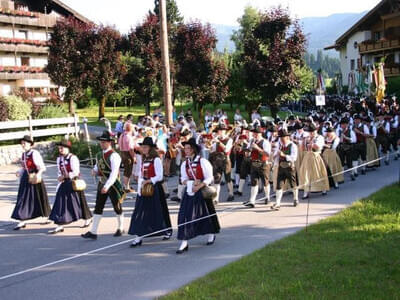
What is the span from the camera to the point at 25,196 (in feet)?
33.8

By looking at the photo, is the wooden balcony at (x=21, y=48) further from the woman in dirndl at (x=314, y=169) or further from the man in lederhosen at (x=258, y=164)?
the man in lederhosen at (x=258, y=164)

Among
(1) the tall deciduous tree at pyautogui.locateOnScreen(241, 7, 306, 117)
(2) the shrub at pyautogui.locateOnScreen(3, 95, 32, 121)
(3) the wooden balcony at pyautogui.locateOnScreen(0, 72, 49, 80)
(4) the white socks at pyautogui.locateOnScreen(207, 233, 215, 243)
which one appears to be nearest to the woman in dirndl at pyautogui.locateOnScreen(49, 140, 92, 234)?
(4) the white socks at pyautogui.locateOnScreen(207, 233, 215, 243)

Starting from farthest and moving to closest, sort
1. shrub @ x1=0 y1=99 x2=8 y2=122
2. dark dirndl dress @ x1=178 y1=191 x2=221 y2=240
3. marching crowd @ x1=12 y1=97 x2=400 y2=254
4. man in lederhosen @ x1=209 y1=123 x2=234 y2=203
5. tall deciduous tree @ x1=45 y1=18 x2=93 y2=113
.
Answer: tall deciduous tree @ x1=45 y1=18 x2=93 y2=113 → shrub @ x1=0 y1=99 x2=8 y2=122 → man in lederhosen @ x1=209 y1=123 x2=234 y2=203 → marching crowd @ x1=12 y1=97 x2=400 y2=254 → dark dirndl dress @ x1=178 y1=191 x2=221 y2=240

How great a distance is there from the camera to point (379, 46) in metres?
45.8

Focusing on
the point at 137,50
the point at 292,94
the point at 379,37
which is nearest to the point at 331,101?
the point at 292,94

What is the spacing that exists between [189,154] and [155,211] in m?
1.15

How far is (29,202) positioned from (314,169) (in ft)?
21.9

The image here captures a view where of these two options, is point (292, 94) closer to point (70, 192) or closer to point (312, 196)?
point (312, 196)

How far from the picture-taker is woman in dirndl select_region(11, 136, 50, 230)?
10.2 metres

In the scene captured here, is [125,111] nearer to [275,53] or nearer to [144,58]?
[144,58]

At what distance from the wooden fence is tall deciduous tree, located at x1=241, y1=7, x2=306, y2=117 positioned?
339 inches

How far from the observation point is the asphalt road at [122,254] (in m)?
6.78

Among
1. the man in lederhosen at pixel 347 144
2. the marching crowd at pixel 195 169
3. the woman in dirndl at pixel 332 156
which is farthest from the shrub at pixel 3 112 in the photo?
the man in lederhosen at pixel 347 144

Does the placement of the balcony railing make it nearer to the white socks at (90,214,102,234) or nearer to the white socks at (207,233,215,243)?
the white socks at (207,233,215,243)
